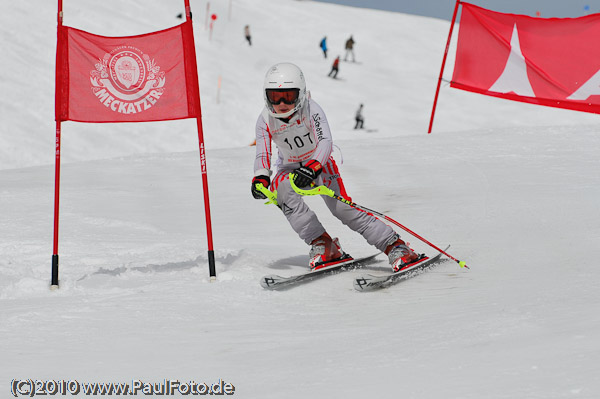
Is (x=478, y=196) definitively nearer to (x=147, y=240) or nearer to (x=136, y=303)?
(x=147, y=240)

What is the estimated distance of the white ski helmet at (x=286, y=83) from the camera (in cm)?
497

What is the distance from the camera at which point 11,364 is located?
3453mm

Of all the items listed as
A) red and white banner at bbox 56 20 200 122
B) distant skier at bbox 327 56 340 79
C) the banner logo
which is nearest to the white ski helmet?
red and white banner at bbox 56 20 200 122

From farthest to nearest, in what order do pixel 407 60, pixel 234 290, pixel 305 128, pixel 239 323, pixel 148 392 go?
pixel 407 60
pixel 305 128
pixel 234 290
pixel 239 323
pixel 148 392

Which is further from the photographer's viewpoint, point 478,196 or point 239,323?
point 478,196

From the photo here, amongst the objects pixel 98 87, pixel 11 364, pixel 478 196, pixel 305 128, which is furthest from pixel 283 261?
pixel 478 196

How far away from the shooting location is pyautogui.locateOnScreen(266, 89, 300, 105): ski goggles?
504 cm

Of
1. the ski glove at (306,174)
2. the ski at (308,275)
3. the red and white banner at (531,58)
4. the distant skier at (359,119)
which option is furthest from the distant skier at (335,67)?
the ski glove at (306,174)

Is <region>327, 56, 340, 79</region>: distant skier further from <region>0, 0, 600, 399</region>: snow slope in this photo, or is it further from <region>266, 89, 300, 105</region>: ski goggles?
<region>266, 89, 300, 105</region>: ski goggles

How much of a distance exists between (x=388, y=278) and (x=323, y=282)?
52 centimetres

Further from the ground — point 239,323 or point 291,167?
point 291,167

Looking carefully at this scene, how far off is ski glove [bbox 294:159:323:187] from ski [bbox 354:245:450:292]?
2.52 feet

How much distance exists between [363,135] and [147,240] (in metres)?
17.0

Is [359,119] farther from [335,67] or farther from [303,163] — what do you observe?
[303,163]
